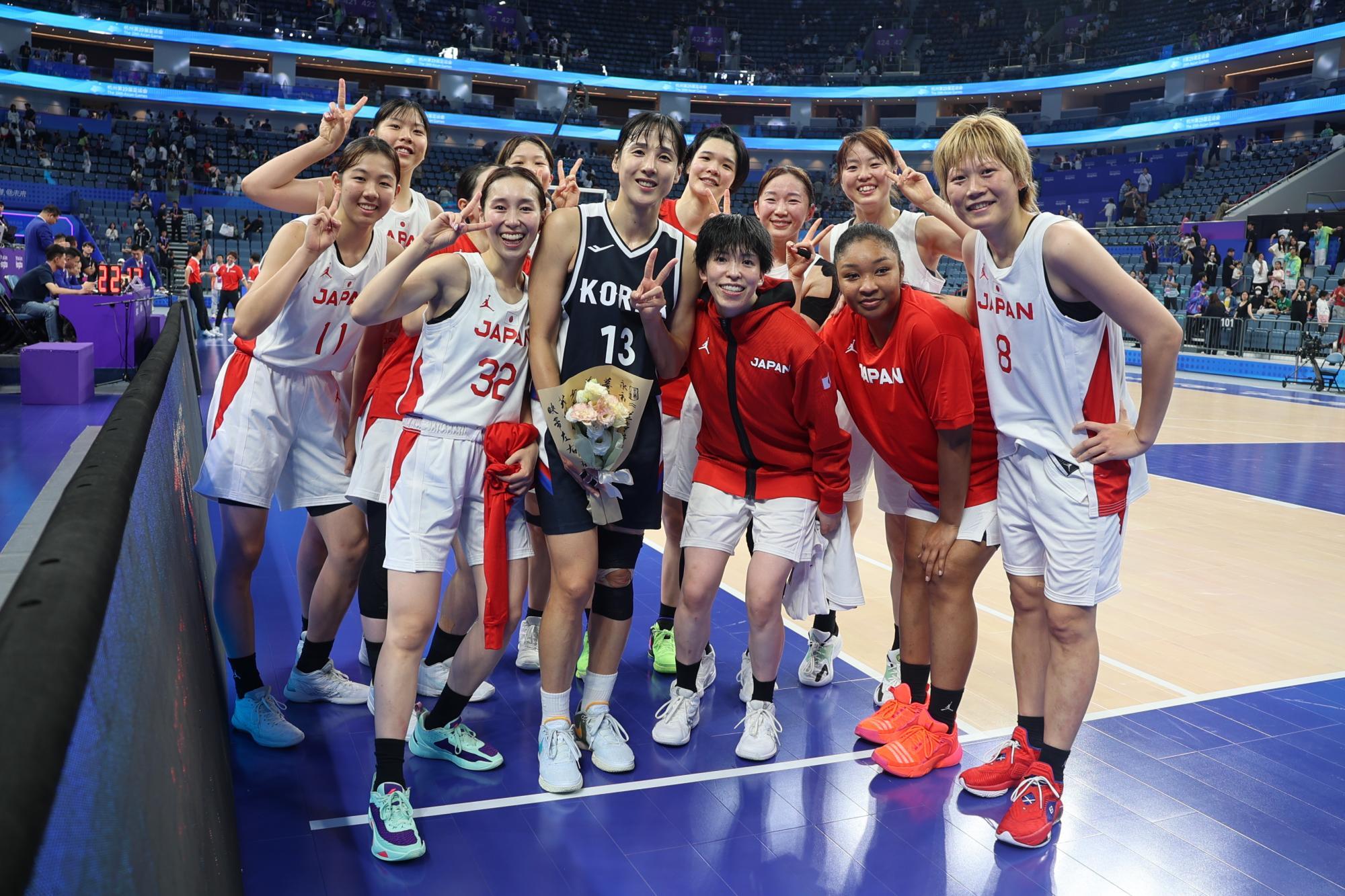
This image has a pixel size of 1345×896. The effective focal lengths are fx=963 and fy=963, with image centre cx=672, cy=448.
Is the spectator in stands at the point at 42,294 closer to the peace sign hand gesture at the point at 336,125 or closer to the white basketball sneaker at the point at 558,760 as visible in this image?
the peace sign hand gesture at the point at 336,125

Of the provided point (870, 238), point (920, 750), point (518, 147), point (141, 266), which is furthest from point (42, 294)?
point (920, 750)

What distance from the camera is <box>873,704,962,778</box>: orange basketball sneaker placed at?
3555 millimetres

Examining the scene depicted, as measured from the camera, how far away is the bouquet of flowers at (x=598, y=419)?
321 cm

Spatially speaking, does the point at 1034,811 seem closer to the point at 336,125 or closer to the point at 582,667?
the point at 582,667

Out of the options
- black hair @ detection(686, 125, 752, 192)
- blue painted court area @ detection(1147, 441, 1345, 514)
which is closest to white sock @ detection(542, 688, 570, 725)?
black hair @ detection(686, 125, 752, 192)

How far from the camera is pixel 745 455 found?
150 inches

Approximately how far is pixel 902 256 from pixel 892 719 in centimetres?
206

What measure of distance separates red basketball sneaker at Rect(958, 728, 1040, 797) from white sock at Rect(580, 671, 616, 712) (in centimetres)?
134

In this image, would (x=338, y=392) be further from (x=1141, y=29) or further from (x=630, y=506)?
(x=1141, y=29)

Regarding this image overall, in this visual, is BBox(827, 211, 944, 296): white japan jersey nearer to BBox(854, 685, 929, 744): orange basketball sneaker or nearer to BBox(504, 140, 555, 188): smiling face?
BBox(504, 140, 555, 188): smiling face

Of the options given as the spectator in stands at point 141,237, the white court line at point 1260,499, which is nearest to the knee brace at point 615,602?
the white court line at point 1260,499

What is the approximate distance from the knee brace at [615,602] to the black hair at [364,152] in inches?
67.4

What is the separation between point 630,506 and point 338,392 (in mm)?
1333

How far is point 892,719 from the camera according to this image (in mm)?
3768
